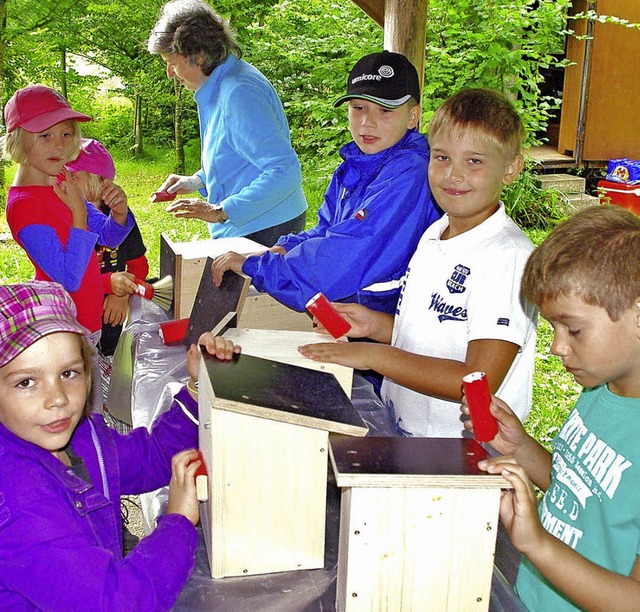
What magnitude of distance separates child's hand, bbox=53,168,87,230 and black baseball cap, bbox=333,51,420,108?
→ 4.23 ft

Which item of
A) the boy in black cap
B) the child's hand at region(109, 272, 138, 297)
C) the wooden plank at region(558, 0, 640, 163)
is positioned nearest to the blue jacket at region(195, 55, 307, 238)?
the child's hand at region(109, 272, 138, 297)

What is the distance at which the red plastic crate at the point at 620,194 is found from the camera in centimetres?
846

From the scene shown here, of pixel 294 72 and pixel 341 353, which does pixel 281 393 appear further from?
pixel 294 72

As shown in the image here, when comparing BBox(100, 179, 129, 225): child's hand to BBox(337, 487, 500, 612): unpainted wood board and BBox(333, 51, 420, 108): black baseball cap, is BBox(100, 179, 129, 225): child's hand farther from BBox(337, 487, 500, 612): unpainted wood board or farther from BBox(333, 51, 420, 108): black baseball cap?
BBox(337, 487, 500, 612): unpainted wood board

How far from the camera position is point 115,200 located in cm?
343

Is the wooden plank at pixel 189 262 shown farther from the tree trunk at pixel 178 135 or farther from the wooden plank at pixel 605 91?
the tree trunk at pixel 178 135

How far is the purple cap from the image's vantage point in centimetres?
126

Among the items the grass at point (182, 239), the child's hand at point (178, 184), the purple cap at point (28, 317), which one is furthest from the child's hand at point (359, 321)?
the child's hand at point (178, 184)

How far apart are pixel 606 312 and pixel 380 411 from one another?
3.55 feet

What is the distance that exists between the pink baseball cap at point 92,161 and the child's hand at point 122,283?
1.79 feet

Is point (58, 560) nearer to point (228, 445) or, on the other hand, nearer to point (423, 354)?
point (228, 445)

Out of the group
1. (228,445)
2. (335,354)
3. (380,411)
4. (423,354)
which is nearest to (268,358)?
(335,354)

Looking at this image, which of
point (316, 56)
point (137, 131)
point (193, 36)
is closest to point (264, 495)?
point (193, 36)

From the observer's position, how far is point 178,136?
39.5 feet
